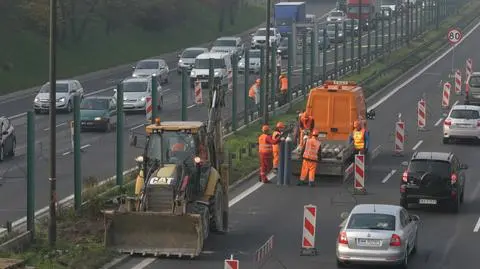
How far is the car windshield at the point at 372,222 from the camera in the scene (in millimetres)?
23938

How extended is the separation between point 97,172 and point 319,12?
10095 cm

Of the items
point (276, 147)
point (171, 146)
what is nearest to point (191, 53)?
point (276, 147)

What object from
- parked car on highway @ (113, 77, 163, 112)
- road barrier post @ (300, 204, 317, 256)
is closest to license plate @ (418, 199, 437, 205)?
road barrier post @ (300, 204, 317, 256)

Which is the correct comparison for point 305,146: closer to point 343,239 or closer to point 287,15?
point 343,239

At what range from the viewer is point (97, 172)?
36.8 m

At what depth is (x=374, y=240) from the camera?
2369 centimetres

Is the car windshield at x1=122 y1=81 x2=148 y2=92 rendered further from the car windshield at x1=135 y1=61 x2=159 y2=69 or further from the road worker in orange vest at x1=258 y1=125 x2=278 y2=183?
the road worker in orange vest at x1=258 y1=125 x2=278 y2=183

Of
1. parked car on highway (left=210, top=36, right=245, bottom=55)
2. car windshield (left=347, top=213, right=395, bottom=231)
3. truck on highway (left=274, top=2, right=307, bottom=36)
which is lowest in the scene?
car windshield (left=347, top=213, right=395, bottom=231)

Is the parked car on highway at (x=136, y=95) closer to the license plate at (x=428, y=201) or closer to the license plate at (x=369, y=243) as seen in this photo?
the license plate at (x=428, y=201)

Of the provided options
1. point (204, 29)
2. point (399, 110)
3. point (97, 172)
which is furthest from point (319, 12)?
point (97, 172)

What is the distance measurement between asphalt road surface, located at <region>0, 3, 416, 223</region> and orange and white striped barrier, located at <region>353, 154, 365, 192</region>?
7.52m

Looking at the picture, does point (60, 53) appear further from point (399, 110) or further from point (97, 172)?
point (97, 172)

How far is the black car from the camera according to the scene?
3102cm

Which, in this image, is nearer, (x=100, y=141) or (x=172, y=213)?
(x=172, y=213)
